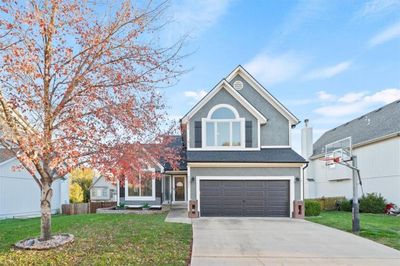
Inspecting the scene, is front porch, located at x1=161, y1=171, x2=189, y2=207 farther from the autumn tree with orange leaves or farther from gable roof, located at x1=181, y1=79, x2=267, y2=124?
the autumn tree with orange leaves

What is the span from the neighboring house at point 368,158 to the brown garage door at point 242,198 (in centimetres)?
872

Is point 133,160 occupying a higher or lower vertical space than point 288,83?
lower

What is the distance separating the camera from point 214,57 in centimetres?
1382

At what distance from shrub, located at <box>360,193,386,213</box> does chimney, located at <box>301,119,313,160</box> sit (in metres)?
8.66

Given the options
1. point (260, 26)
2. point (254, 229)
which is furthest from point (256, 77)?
point (254, 229)

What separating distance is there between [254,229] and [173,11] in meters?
8.75

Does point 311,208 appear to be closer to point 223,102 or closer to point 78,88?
point 223,102

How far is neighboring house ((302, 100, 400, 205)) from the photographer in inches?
910

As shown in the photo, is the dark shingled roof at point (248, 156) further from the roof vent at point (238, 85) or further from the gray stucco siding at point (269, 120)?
the roof vent at point (238, 85)

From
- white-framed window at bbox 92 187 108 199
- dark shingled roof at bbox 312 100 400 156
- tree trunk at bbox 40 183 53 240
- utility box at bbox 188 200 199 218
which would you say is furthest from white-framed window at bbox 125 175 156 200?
white-framed window at bbox 92 187 108 199

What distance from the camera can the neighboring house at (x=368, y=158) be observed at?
23.1 meters

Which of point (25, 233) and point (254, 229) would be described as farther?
point (254, 229)

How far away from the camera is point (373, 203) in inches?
930

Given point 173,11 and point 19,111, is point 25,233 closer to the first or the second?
point 19,111
